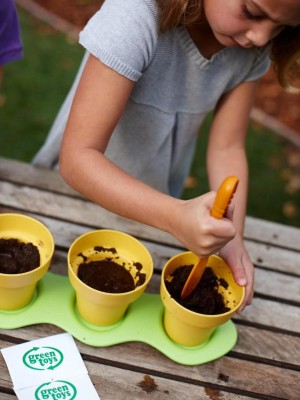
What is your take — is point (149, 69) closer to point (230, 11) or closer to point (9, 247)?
point (230, 11)

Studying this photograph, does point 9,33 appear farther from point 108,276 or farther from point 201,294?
point 201,294

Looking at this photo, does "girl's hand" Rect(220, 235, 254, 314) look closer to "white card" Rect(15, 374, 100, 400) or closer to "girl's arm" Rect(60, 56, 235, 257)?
"girl's arm" Rect(60, 56, 235, 257)

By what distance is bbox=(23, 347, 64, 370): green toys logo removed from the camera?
0.94 m

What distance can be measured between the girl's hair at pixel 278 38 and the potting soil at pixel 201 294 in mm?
540

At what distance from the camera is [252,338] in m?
1.12

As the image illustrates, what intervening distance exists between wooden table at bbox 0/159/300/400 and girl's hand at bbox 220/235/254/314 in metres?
0.10

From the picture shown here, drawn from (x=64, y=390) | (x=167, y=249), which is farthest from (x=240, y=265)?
(x=64, y=390)

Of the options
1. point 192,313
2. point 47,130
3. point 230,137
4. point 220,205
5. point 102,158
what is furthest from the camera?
point 47,130

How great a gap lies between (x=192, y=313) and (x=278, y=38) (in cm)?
73

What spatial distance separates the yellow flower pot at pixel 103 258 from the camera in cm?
95

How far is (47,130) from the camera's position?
2.81 metres

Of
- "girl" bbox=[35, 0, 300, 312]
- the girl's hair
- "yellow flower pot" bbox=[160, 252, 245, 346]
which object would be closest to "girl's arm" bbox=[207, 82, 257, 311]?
"girl" bbox=[35, 0, 300, 312]

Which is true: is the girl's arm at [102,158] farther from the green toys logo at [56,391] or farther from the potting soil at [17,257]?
the green toys logo at [56,391]

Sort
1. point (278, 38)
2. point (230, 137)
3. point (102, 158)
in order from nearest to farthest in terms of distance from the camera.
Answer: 1. point (102, 158)
2. point (278, 38)
3. point (230, 137)
